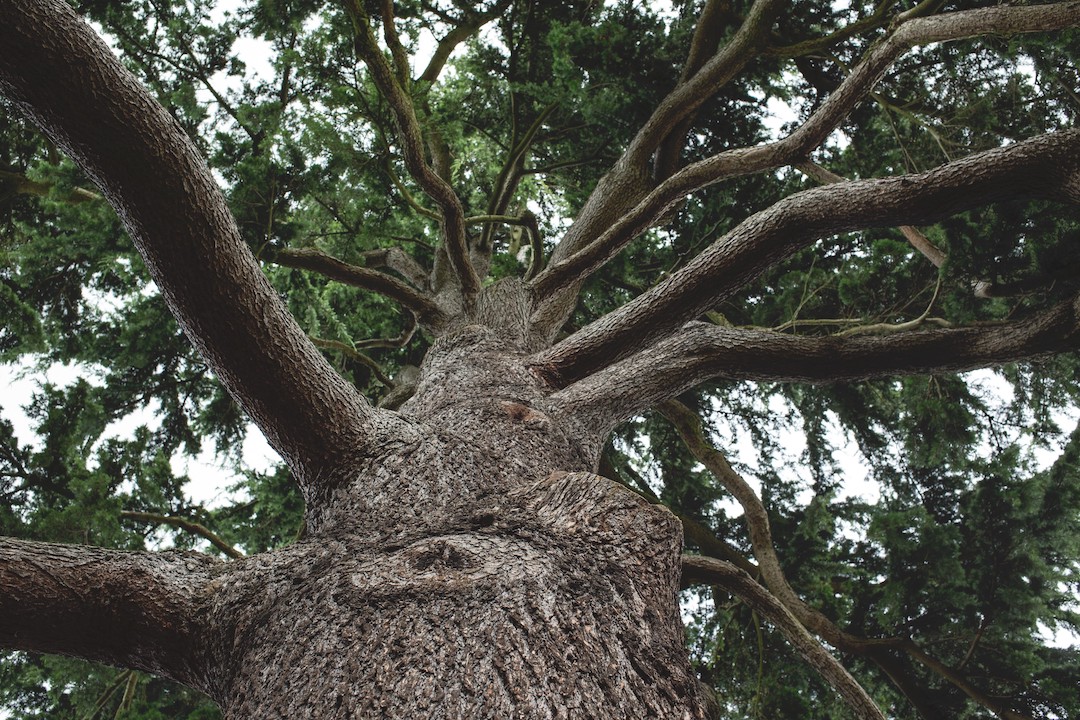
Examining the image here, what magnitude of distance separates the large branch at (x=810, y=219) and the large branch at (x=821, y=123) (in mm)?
769

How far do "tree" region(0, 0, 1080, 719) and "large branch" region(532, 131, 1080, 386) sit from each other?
0.02 meters

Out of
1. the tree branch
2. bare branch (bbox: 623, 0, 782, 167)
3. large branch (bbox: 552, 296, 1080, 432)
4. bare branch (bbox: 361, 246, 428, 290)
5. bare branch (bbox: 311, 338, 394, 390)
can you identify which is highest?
bare branch (bbox: 623, 0, 782, 167)

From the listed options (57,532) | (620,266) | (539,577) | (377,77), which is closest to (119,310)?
(57,532)

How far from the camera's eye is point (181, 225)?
1737mm

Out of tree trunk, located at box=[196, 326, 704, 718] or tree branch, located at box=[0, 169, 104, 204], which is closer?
tree trunk, located at box=[196, 326, 704, 718]

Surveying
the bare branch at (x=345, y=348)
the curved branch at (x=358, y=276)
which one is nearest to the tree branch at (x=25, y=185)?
the curved branch at (x=358, y=276)

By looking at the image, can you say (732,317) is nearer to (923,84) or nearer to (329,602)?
(923,84)

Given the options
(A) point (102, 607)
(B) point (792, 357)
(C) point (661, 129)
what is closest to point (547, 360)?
(B) point (792, 357)

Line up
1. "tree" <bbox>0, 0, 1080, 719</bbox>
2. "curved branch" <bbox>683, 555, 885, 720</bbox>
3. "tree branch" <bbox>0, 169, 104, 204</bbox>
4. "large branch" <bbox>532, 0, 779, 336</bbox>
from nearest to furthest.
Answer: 1. "tree" <bbox>0, 0, 1080, 719</bbox>
2. "curved branch" <bbox>683, 555, 885, 720</bbox>
3. "tree branch" <bbox>0, 169, 104, 204</bbox>
4. "large branch" <bbox>532, 0, 779, 336</bbox>

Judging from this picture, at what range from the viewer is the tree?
152cm

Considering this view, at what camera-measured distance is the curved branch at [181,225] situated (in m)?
1.53

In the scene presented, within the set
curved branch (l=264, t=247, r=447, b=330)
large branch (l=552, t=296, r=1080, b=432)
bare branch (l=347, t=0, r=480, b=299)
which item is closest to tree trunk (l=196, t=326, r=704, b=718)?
large branch (l=552, t=296, r=1080, b=432)

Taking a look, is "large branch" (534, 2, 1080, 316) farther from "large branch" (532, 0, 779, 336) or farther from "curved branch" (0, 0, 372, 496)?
"curved branch" (0, 0, 372, 496)

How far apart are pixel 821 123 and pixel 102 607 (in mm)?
3898
